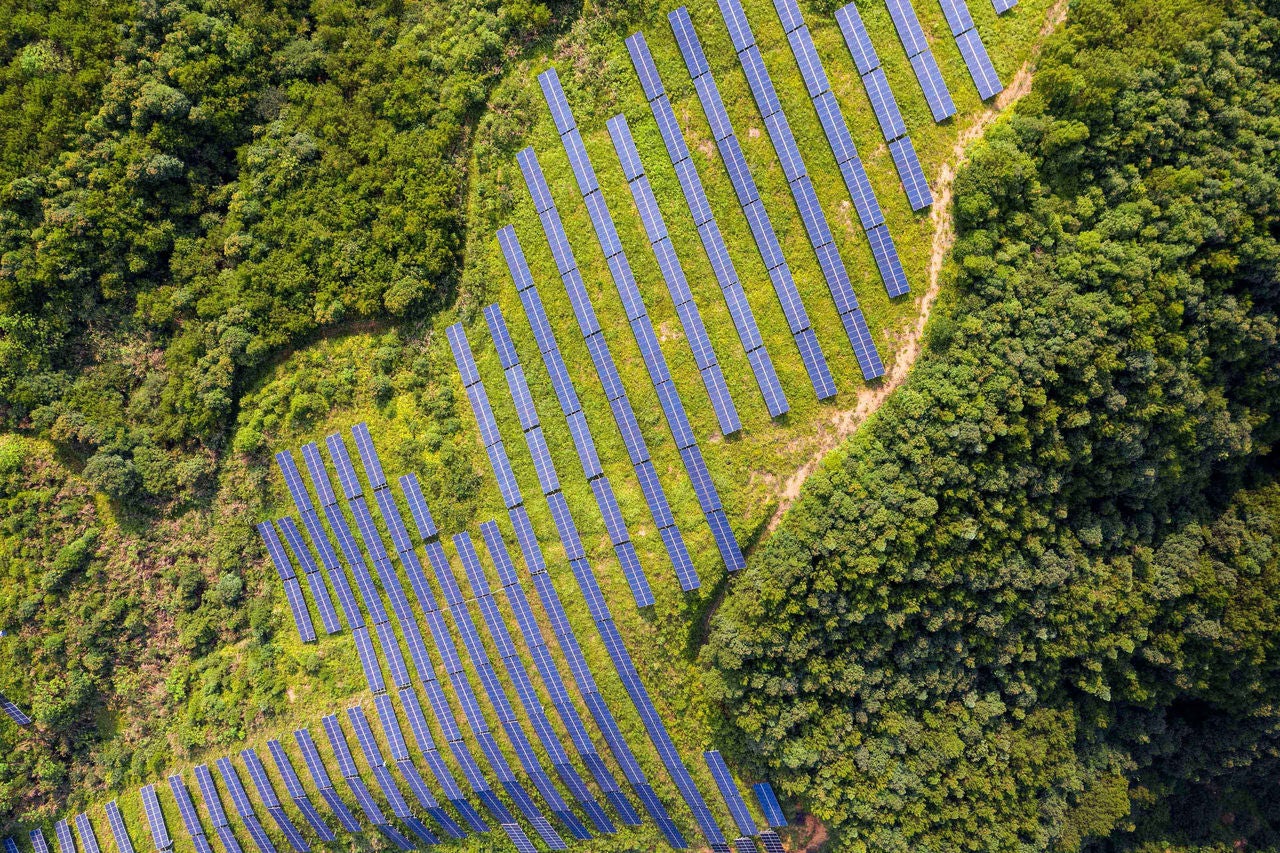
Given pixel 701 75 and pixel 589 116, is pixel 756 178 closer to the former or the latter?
pixel 701 75

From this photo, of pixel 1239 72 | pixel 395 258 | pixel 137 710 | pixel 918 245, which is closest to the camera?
pixel 1239 72

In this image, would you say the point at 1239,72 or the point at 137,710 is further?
the point at 137,710

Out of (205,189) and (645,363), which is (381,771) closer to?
(645,363)

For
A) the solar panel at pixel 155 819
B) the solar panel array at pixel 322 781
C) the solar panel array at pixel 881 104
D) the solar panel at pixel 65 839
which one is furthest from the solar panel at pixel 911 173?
the solar panel at pixel 65 839

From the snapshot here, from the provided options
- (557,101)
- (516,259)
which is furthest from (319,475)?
(557,101)

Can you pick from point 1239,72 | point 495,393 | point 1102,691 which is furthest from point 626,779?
point 1239,72

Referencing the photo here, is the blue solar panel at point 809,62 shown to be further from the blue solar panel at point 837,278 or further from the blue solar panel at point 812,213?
the blue solar panel at point 837,278
